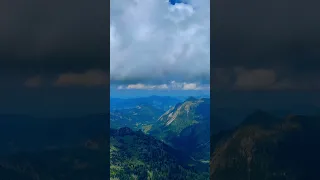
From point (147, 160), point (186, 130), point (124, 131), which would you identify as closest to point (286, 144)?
point (186, 130)

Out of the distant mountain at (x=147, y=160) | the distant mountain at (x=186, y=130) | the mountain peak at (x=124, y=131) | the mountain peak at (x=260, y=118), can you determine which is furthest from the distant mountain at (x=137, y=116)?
the mountain peak at (x=260, y=118)

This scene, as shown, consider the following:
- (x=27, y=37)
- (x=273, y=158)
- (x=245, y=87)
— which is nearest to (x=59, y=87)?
(x=27, y=37)

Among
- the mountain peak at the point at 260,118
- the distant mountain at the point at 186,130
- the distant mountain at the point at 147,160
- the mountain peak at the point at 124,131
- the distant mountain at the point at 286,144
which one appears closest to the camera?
the distant mountain at the point at 286,144

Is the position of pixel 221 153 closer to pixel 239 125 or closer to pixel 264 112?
pixel 239 125

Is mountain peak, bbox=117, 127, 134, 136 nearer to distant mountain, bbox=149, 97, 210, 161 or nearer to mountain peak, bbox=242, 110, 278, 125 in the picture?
distant mountain, bbox=149, 97, 210, 161

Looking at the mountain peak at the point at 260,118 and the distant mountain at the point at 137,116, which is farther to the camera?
the distant mountain at the point at 137,116

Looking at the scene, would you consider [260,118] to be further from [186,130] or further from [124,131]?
[124,131]

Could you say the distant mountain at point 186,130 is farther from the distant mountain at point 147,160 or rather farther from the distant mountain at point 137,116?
the distant mountain at point 137,116

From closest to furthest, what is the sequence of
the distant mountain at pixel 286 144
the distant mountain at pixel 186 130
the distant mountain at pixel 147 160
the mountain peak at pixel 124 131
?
A: the distant mountain at pixel 286 144 → the distant mountain at pixel 186 130 → the distant mountain at pixel 147 160 → the mountain peak at pixel 124 131
